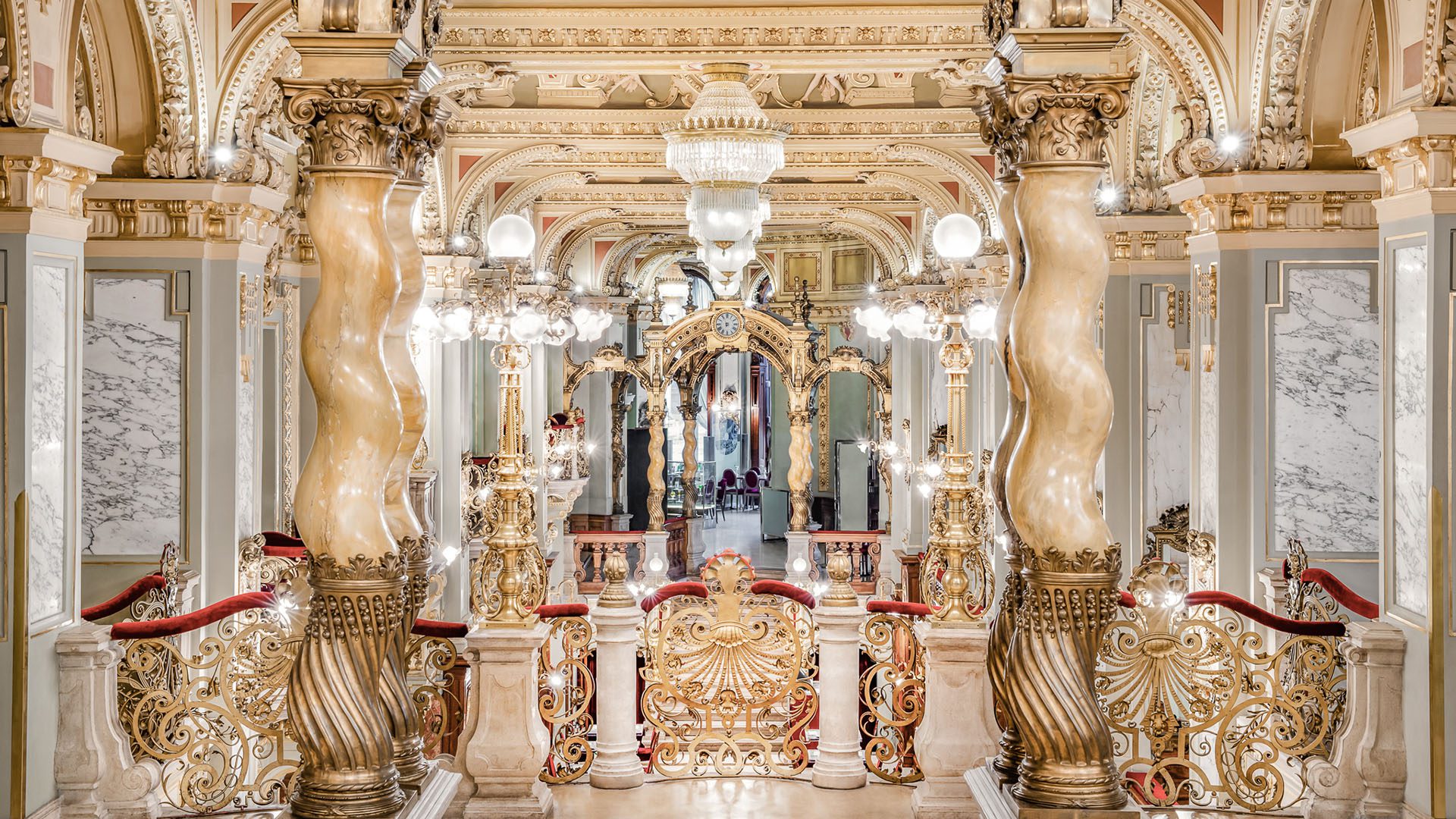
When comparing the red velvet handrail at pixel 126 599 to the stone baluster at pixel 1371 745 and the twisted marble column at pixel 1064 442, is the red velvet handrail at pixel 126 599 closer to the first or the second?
the twisted marble column at pixel 1064 442

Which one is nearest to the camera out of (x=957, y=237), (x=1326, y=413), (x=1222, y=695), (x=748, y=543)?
(x=1222, y=695)

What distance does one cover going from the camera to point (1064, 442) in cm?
394

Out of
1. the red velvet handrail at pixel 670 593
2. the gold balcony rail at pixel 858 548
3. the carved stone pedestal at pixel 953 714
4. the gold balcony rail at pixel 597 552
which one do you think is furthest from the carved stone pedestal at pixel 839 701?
the gold balcony rail at pixel 858 548

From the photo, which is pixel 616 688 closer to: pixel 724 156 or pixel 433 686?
pixel 433 686

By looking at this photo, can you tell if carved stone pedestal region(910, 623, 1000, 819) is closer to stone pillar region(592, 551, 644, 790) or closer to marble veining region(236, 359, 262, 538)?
stone pillar region(592, 551, 644, 790)

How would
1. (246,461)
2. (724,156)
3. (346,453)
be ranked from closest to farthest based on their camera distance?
(346,453) < (246,461) < (724,156)

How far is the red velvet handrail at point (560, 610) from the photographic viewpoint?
255 inches

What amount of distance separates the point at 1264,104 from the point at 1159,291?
100 inches

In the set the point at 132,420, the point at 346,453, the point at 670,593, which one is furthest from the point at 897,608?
the point at 132,420

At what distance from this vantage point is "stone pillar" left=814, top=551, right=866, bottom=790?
656 cm

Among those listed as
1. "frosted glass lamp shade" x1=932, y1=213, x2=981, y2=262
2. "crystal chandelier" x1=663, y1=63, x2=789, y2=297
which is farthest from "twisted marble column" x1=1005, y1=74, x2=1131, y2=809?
"crystal chandelier" x1=663, y1=63, x2=789, y2=297

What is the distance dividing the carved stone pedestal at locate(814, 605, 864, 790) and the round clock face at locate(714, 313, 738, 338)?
1174 centimetres

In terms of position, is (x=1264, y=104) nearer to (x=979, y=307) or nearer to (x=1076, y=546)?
(x=979, y=307)

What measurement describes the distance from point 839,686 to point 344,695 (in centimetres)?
318
